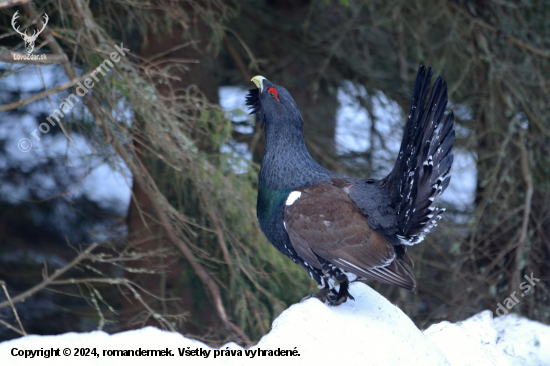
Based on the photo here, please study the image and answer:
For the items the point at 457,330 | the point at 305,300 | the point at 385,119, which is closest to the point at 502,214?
the point at 385,119

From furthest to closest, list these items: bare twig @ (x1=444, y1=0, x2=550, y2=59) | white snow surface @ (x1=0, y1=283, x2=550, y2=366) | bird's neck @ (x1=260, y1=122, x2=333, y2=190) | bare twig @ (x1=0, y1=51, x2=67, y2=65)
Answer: bare twig @ (x1=444, y1=0, x2=550, y2=59), bare twig @ (x1=0, y1=51, x2=67, y2=65), bird's neck @ (x1=260, y1=122, x2=333, y2=190), white snow surface @ (x1=0, y1=283, x2=550, y2=366)

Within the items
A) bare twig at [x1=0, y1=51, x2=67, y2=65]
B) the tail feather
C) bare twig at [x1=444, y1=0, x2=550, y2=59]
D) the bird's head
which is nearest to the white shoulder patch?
the bird's head

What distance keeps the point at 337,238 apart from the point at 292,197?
0.32 metres

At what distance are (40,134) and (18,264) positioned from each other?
122 centimetres

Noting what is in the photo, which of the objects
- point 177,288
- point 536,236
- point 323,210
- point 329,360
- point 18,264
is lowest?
point 18,264

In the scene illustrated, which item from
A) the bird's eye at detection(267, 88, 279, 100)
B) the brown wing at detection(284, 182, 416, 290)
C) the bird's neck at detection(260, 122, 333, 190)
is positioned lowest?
the brown wing at detection(284, 182, 416, 290)

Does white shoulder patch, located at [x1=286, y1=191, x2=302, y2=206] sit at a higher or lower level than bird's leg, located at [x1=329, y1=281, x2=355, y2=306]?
higher

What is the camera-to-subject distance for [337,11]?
622 centimetres

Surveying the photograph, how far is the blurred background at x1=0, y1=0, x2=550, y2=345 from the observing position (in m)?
3.65

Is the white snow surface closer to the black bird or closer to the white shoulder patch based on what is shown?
the black bird

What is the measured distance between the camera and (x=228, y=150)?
418 centimetres

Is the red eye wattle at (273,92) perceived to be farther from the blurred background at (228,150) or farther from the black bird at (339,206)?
the blurred background at (228,150)

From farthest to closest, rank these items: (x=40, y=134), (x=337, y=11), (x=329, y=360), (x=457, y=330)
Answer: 1. (x=337, y=11)
2. (x=40, y=134)
3. (x=457, y=330)
4. (x=329, y=360)

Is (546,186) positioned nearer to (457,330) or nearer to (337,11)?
(457,330)
